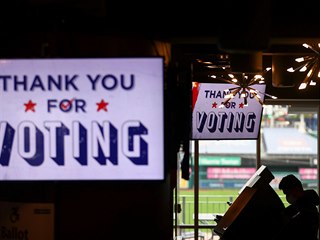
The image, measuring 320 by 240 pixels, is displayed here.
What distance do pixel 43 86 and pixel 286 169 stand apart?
9648mm

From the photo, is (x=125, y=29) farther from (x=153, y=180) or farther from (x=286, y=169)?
(x=286, y=169)

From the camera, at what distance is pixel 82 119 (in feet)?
11.1

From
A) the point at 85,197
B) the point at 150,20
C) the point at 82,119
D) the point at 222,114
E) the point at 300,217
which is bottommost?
the point at 300,217

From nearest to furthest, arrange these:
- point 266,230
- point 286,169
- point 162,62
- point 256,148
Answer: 1. point 162,62
2. point 266,230
3. point 256,148
4. point 286,169

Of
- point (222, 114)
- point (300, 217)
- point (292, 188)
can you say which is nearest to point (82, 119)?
point (300, 217)

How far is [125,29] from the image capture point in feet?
13.7

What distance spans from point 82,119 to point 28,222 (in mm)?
885

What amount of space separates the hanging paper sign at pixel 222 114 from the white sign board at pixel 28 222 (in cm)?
418

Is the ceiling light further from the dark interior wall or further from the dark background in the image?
the dark interior wall

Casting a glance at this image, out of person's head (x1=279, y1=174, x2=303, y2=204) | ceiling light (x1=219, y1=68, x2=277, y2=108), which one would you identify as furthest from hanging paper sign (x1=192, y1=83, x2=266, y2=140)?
person's head (x1=279, y1=174, x2=303, y2=204)

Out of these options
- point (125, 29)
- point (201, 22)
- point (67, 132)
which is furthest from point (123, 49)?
point (67, 132)

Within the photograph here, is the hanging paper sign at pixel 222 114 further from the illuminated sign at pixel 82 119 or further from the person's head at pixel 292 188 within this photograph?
the illuminated sign at pixel 82 119

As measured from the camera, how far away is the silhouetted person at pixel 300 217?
18.5 feet

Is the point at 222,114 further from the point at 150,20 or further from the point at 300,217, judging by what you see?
the point at 150,20
